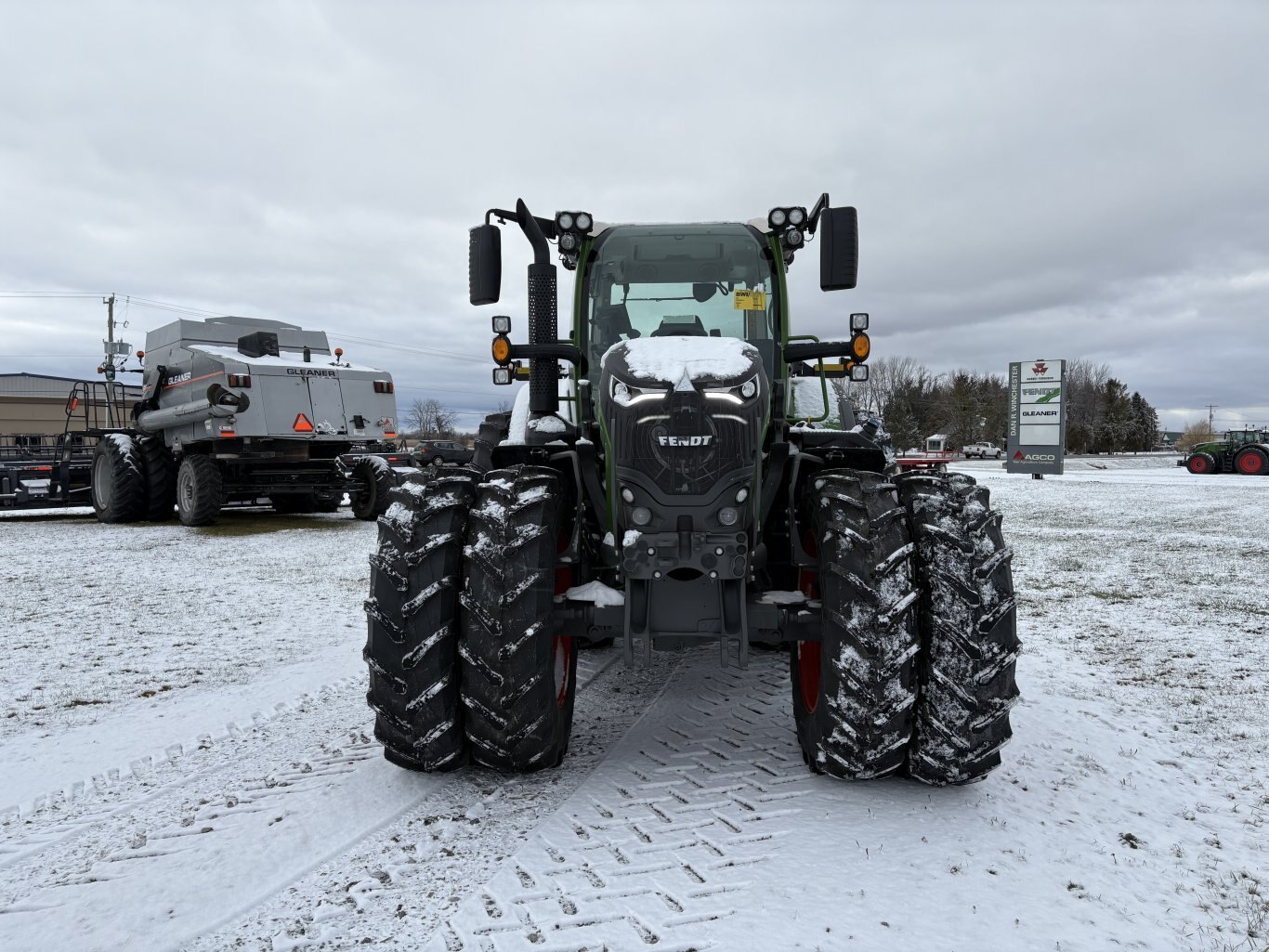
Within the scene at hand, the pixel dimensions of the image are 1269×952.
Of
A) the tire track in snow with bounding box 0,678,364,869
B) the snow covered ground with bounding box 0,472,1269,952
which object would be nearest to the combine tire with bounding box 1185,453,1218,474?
the snow covered ground with bounding box 0,472,1269,952

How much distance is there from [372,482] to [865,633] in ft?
39.7

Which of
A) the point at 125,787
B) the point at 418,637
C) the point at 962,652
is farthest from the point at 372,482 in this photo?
the point at 962,652

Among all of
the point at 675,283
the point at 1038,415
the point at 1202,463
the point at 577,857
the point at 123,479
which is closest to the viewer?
the point at 577,857

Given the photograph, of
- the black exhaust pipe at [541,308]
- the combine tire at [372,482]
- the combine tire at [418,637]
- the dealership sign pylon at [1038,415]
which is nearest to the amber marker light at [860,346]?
the black exhaust pipe at [541,308]

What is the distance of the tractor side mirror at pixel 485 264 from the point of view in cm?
394

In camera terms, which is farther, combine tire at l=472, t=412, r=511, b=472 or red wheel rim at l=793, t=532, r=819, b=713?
combine tire at l=472, t=412, r=511, b=472

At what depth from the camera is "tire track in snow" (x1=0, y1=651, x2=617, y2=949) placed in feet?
7.97

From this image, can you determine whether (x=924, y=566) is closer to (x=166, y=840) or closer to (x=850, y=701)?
(x=850, y=701)

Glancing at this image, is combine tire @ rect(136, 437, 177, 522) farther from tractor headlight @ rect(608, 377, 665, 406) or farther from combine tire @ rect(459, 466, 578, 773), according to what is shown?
tractor headlight @ rect(608, 377, 665, 406)

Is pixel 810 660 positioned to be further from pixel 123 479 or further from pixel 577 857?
pixel 123 479

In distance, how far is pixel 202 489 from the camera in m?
12.5

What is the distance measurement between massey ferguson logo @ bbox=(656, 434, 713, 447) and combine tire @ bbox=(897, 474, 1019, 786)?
95 cm

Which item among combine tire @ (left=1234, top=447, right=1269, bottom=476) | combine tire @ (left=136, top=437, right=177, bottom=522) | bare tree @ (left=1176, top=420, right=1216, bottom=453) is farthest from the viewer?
bare tree @ (left=1176, top=420, right=1216, bottom=453)

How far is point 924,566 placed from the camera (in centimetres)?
314
